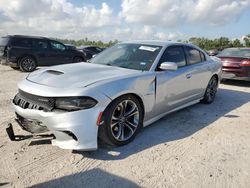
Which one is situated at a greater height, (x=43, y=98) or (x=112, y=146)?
(x=43, y=98)

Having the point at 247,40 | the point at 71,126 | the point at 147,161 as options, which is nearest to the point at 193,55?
the point at 147,161

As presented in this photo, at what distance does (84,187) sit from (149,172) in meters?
0.81

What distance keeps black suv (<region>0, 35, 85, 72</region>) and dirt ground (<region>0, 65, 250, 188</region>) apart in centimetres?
787

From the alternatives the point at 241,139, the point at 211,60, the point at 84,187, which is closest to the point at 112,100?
the point at 84,187

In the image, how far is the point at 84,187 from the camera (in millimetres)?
3004

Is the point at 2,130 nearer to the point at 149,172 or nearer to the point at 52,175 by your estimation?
the point at 52,175

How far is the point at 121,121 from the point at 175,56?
190cm

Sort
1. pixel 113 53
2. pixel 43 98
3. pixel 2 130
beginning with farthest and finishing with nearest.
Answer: pixel 113 53 < pixel 2 130 < pixel 43 98

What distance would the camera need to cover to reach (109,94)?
3.62 m

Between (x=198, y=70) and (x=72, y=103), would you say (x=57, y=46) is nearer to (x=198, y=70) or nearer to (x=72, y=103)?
(x=198, y=70)

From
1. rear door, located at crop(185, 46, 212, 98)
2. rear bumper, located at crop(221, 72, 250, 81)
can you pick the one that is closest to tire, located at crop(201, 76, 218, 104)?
rear door, located at crop(185, 46, 212, 98)

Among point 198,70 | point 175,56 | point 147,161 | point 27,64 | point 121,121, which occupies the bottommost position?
point 147,161

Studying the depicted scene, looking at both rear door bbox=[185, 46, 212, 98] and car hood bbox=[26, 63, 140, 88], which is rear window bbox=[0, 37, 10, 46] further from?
rear door bbox=[185, 46, 212, 98]

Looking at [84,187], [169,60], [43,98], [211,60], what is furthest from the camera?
[211,60]
